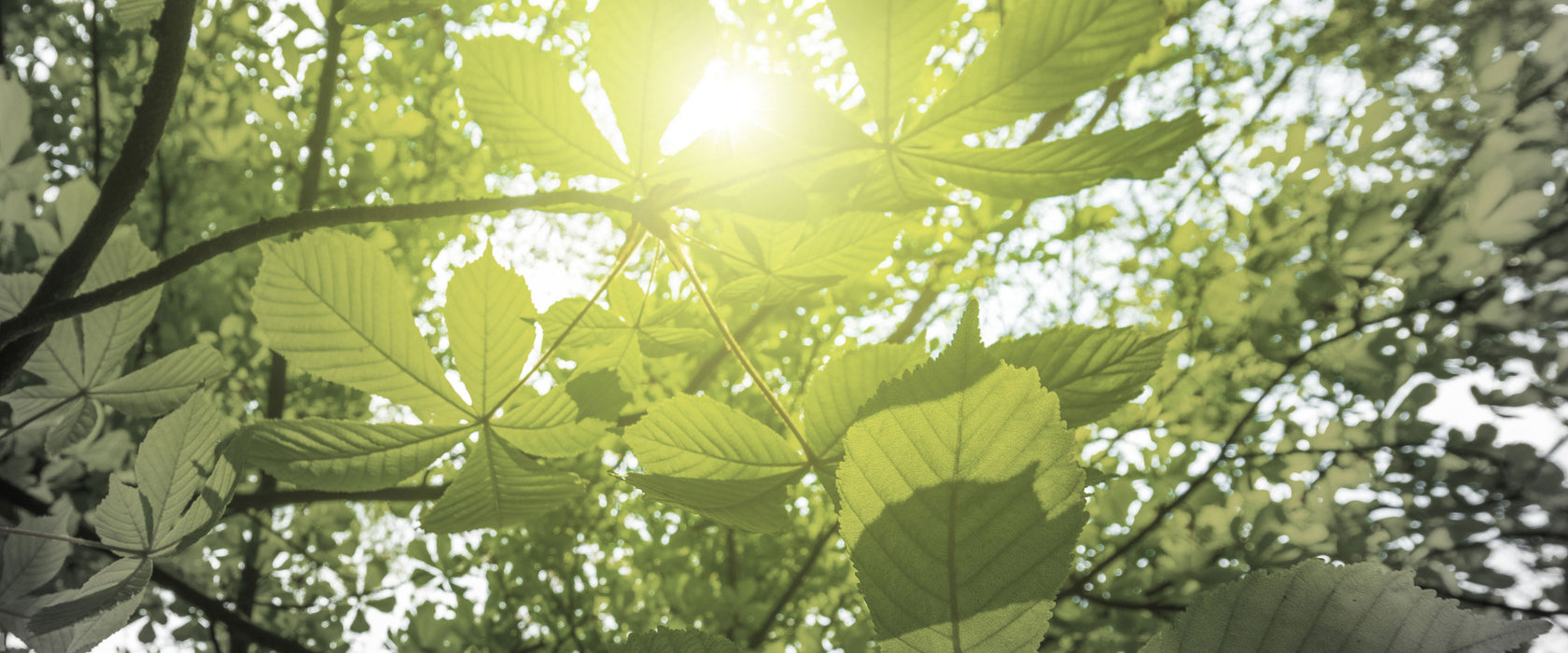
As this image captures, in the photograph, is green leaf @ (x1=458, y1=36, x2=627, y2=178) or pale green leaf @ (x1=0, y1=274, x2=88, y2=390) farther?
pale green leaf @ (x1=0, y1=274, x2=88, y2=390)

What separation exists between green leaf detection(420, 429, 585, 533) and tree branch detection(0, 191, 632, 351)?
0.18 meters

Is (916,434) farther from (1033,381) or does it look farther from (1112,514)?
(1112,514)

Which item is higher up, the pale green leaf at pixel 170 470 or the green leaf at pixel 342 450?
the pale green leaf at pixel 170 470

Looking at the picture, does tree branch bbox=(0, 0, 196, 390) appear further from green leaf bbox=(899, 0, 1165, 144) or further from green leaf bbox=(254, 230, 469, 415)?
green leaf bbox=(899, 0, 1165, 144)

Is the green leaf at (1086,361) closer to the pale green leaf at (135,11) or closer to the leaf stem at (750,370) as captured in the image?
the leaf stem at (750,370)

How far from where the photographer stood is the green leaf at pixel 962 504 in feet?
0.69

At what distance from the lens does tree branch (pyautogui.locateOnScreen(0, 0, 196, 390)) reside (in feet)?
1.49

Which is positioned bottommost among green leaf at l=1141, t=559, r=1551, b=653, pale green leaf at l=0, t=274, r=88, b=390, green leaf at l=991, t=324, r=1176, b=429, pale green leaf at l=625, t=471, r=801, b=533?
green leaf at l=1141, t=559, r=1551, b=653

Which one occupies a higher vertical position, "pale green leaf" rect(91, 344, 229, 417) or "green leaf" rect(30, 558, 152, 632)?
"pale green leaf" rect(91, 344, 229, 417)

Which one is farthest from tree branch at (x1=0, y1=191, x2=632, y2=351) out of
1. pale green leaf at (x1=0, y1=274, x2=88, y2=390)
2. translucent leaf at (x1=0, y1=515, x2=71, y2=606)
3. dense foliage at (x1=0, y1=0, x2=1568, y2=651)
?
translucent leaf at (x1=0, y1=515, x2=71, y2=606)

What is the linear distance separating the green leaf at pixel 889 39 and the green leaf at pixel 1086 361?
0.16 meters

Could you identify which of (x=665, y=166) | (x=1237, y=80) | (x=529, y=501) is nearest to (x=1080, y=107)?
(x=1237, y=80)

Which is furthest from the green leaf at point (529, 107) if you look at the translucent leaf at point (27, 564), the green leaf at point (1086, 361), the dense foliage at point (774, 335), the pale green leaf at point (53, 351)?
the translucent leaf at point (27, 564)

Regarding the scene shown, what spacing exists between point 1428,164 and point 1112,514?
1073 millimetres
